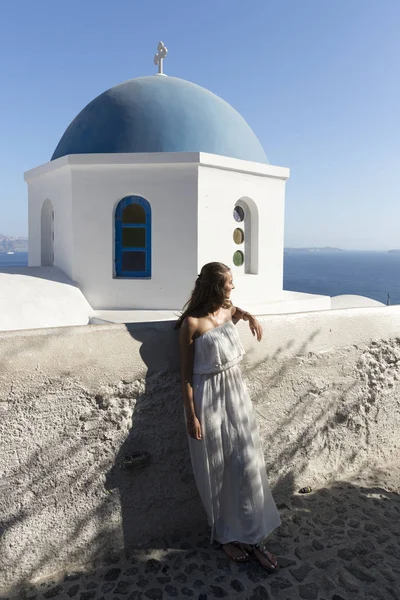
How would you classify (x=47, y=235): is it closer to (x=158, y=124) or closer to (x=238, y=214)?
(x=158, y=124)

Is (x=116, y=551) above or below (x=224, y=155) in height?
below

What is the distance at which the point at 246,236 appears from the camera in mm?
8156

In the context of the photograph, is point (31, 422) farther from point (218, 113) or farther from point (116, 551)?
point (218, 113)

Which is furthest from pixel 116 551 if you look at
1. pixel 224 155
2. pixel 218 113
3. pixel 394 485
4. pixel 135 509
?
pixel 218 113

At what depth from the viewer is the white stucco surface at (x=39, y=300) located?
5930 millimetres

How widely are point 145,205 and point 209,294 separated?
4.89 metres

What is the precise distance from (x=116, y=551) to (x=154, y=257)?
197 inches

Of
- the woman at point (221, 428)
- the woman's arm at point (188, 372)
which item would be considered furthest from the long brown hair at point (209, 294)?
the woman's arm at point (188, 372)

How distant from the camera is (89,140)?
764cm

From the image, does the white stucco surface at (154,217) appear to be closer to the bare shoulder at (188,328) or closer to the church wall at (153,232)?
the church wall at (153,232)

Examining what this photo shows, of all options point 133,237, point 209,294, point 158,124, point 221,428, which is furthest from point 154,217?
point 221,428

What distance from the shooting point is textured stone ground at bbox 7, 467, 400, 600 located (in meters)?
2.46

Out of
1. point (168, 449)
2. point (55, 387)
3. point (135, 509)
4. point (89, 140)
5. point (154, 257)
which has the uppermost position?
point (89, 140)

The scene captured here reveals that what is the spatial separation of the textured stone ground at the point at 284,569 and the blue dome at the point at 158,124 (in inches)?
223
